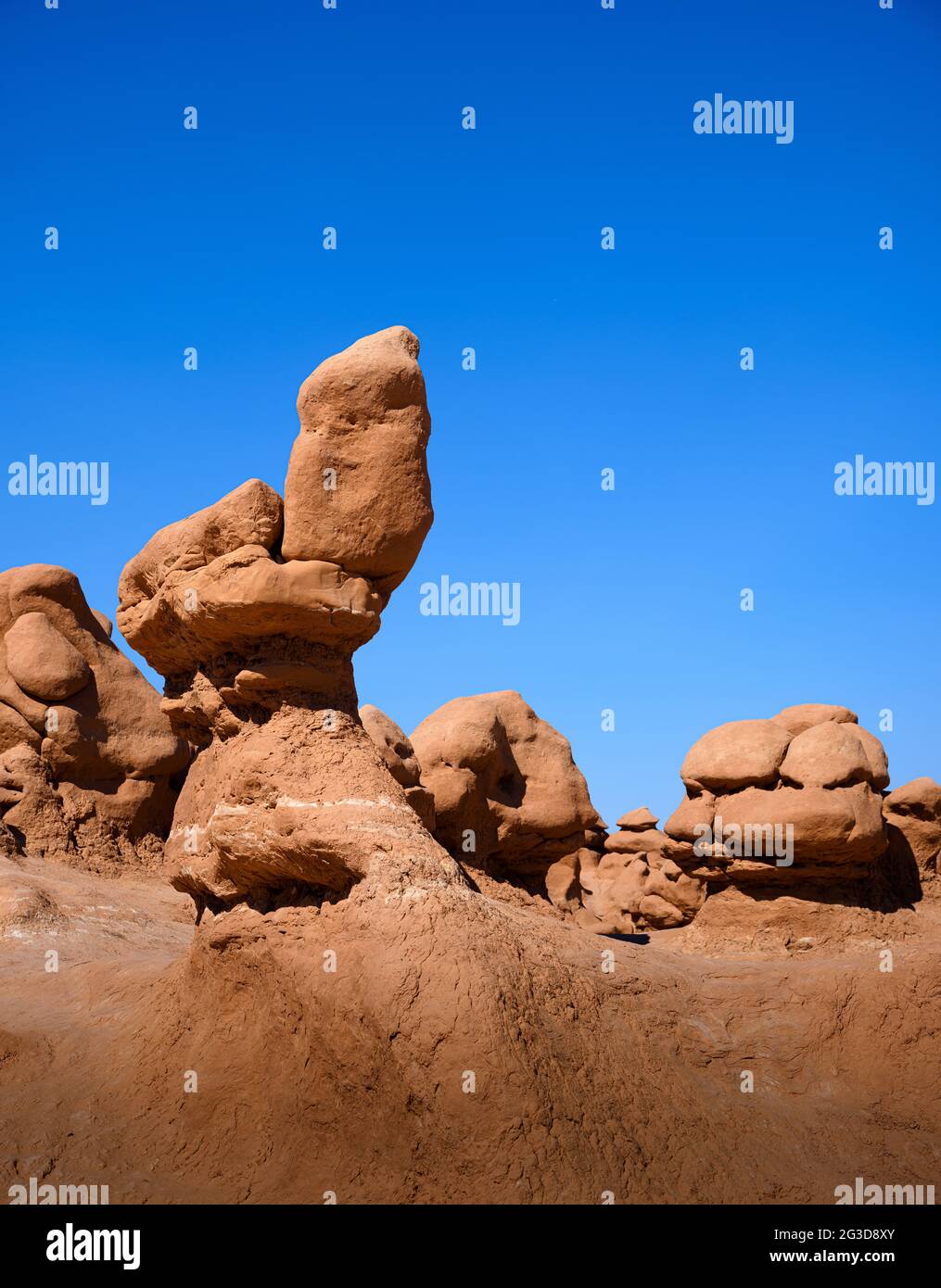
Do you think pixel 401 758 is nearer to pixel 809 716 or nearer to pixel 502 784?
pixel 502 784

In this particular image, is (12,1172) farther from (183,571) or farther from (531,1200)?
(183,571)

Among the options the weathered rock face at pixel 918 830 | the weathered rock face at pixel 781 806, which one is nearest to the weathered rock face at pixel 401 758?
the weathered rock face at pixel 781 806

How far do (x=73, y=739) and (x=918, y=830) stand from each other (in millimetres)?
10807

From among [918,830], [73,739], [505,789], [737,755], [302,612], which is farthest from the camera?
[73,739]

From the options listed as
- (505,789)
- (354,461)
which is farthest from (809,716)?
(354,461)

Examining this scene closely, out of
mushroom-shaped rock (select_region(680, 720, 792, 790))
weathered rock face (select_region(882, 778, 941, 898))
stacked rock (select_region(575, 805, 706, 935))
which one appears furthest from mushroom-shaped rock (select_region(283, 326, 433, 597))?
weathered rock face (select_region(882, 778, 941, 898))

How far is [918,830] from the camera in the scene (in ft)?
48.1

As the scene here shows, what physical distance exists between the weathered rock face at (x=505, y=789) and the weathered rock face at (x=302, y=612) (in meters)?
5.51

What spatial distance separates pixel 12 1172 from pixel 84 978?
2491mm

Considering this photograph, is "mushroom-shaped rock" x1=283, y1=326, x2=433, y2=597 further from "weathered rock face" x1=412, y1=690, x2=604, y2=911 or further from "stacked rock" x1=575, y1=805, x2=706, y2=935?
"stacked rock" x1=575, y1=805, x2=706, y2=935

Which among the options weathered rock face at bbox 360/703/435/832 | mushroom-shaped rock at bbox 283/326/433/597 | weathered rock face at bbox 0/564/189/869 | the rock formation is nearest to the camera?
the rock formation

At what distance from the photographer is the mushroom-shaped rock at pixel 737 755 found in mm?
13688

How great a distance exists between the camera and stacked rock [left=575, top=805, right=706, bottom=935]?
15.4 meters

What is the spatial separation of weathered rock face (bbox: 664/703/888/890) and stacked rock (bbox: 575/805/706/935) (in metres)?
0.60
